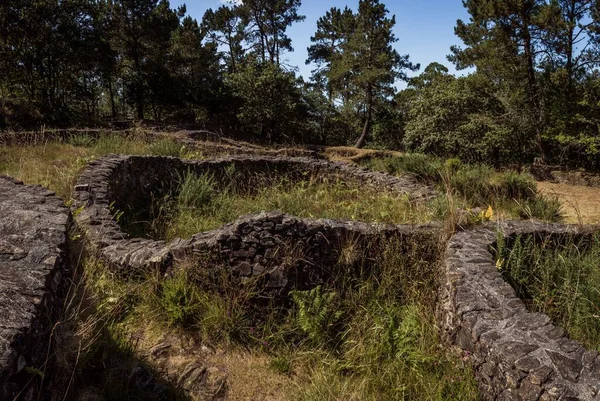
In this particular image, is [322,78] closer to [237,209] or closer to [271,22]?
[271,22]

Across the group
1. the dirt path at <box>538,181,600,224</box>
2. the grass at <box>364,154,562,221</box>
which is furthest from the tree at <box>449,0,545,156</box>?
the grass at <box>364,154,562,221</box>

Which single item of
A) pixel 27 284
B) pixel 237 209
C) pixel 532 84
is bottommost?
pixel 237 209

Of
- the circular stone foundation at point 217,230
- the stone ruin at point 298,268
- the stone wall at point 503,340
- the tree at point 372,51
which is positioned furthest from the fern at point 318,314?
the tree at point 372,51

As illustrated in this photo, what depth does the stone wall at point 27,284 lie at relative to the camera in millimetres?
1541

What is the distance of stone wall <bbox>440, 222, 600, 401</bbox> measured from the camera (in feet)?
7.68

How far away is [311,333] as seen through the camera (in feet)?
11.9

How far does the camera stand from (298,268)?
4031 millimetres

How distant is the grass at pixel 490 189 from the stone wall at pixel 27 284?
5.72m

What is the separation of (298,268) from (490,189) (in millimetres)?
7297

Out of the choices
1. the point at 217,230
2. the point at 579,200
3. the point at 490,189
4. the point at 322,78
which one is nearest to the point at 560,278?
the point at 217,230

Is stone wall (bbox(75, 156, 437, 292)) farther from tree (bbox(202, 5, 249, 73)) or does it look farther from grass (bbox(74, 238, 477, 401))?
tree (bbox(202, 5, 249, 73))

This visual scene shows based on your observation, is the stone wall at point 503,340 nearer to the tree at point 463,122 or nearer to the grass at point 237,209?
the grass at point 237,209

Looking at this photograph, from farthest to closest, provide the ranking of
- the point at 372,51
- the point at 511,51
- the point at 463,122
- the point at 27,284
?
the point at 372,51
the point at 463,122
the point at 511,51
the point at 27,284

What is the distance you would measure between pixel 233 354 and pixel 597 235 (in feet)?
12.9
